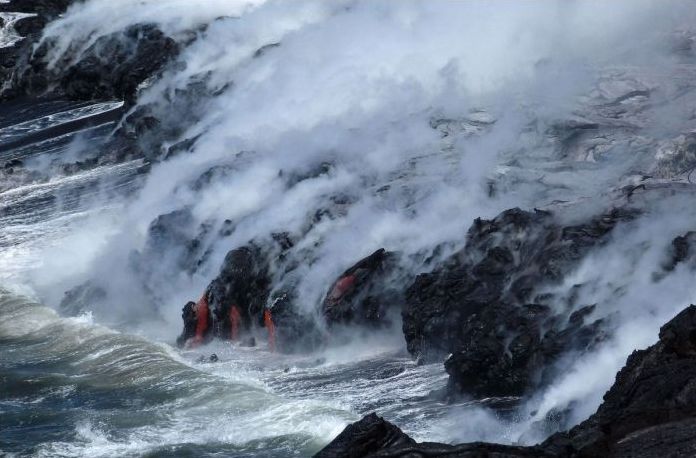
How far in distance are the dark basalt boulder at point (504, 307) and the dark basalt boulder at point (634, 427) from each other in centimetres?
411

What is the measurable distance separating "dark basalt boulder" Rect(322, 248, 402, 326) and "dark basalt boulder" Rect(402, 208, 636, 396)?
3.30 feet

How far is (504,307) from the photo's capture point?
16.7 meters

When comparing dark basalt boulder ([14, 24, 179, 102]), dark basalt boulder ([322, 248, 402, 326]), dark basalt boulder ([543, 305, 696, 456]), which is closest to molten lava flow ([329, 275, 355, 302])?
dark basalt boulder ([322, 248, 402, 326])

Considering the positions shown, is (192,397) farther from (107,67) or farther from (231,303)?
(107,67)

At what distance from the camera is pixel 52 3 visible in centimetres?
4403

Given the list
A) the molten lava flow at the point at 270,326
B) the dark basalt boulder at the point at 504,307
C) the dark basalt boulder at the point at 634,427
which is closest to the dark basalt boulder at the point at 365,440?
the dark basalt boulder at the point at 634,427

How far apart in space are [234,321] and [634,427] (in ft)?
39.3

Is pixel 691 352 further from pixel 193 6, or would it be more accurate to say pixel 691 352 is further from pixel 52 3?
pixel 52 3

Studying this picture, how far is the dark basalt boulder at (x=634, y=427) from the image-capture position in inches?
368

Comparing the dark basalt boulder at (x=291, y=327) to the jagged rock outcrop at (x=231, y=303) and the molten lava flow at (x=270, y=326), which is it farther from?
the jagged rock outcrop at (x=231, y=303)

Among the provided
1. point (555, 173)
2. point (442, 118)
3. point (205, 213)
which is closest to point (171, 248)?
point (205, 213)

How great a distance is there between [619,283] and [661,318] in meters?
1.26

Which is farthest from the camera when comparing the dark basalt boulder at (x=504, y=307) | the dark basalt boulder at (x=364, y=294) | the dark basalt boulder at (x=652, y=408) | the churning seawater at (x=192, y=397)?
the dark basalt boulder at (x=364, y=294)

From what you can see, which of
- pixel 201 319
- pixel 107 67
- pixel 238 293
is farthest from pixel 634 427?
pixel 107 67
